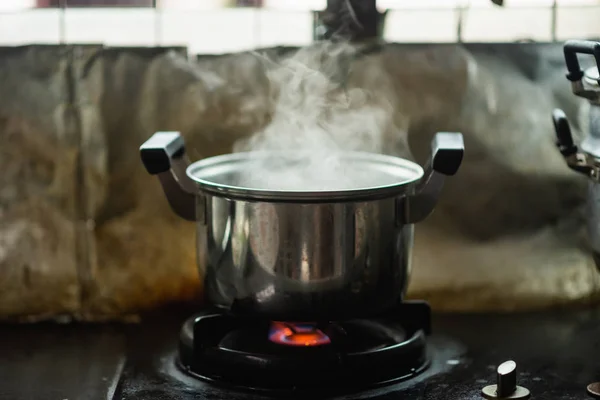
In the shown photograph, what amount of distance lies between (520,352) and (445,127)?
39 centimetres

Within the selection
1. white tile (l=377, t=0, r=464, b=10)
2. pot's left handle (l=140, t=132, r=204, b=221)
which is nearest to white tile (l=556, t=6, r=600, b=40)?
white tile (l=377, t=0, r=464, b=10)

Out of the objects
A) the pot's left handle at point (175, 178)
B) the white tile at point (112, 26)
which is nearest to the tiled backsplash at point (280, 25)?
the white tile at point (112, 26)

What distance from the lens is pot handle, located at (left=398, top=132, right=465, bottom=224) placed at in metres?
1.02

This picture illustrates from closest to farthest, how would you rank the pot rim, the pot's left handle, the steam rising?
the pot rim < the pot's left handle < the steam rising

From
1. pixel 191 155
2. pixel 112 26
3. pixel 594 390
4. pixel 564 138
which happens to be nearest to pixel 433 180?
pixel 564 138

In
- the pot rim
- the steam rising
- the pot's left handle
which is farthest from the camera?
the steam rising

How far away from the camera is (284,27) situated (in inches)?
51.0

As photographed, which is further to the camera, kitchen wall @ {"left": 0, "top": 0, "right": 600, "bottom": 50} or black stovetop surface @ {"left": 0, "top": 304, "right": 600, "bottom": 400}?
kitchen wall @ {"left": 0, "top": 0, "right": 600, "bottom": 50}

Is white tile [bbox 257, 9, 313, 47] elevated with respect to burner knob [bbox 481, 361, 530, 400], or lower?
elevated

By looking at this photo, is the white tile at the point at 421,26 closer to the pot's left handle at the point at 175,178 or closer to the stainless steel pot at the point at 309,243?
the stainless steel pot at the point at 309,243

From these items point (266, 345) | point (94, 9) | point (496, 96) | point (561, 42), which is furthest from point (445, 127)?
point (94, 9)

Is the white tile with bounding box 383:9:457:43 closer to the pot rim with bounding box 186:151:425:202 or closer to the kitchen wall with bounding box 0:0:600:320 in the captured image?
the kitchen wall with bounding box 0:0:600:320

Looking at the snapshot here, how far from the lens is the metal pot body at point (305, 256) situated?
960mm

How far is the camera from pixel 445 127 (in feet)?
4.28
